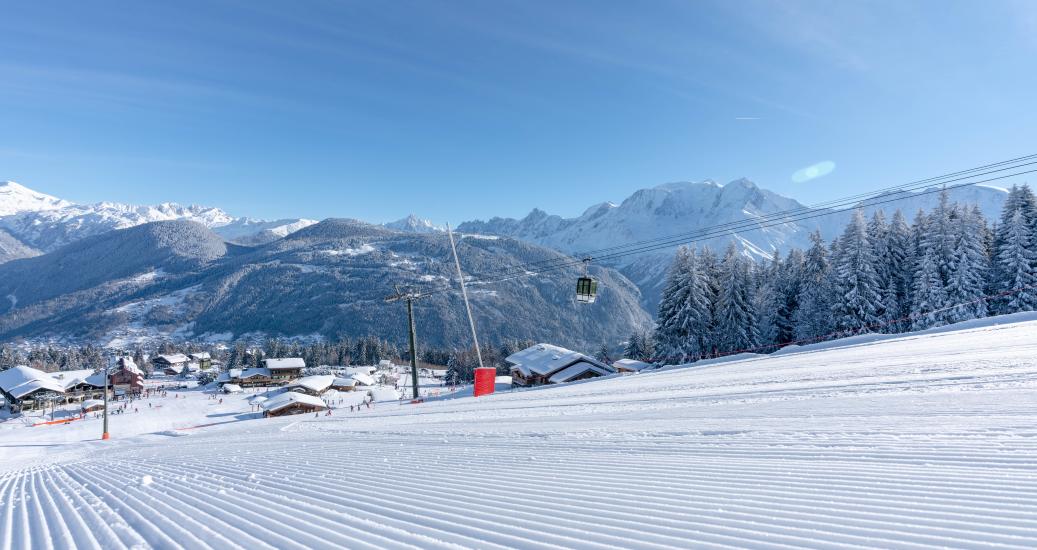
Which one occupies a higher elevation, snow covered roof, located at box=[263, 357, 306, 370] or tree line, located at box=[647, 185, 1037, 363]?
tree line, located at box=[647, 185, 1037, 363]

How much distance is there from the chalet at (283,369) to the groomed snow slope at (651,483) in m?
85.5

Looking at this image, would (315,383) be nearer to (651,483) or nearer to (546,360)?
(546,360)

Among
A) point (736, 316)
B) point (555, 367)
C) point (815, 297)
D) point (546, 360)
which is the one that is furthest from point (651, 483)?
point (546, 360)

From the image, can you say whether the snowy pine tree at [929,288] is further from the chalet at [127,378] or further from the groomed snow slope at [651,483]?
the chalet at [127,378]

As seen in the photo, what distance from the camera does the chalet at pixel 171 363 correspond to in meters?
120

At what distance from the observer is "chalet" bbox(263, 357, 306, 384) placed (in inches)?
3531

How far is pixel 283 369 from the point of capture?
9025 cm

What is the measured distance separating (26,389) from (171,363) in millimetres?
76642

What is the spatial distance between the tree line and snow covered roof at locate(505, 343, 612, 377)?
7813 mm

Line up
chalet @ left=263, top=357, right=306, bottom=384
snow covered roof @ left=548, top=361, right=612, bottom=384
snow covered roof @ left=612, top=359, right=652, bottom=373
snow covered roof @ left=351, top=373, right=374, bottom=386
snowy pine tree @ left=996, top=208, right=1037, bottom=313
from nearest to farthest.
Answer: snowy pine tree @ left=996, top=208, right=1037, bottom=313 → snow covered roof @ left=548, top=361, right=612, bottom=384 → snow covered roof @ left=612, top=359, right=652, bottom=373 → snow covered roof @ left=351, top=373, right=374, bottom=386 → chalet @ left=263, top=357, right=306, bottom=384

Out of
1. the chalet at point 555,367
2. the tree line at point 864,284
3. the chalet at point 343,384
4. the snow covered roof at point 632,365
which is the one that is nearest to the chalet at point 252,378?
the chalet at point 343,384

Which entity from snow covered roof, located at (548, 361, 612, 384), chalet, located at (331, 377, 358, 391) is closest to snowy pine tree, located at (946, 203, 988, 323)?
snow covered roof, located at (548, 361, 612, 384)

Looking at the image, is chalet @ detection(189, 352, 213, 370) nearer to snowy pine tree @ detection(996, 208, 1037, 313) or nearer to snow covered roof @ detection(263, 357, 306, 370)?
snow covered roof @ detection(263, 357, 306, 370)

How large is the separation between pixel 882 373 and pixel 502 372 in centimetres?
8127
